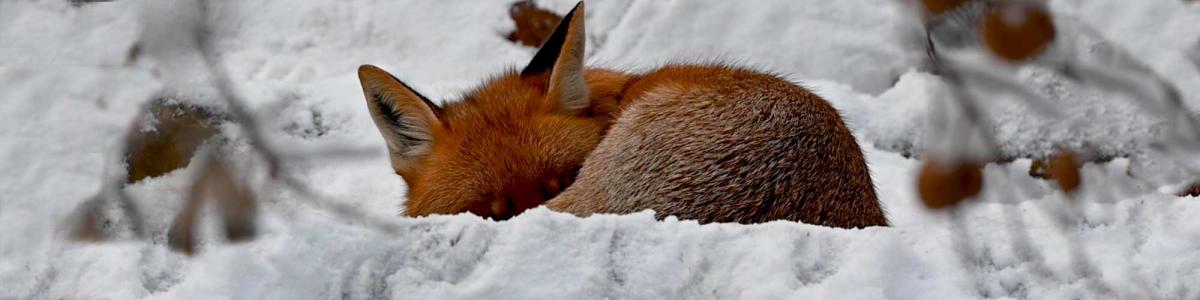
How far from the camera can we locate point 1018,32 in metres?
3.00

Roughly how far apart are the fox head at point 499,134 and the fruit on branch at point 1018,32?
1185mm

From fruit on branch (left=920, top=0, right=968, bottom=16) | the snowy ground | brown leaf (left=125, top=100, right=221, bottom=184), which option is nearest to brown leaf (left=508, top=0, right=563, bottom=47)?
the snowy ground

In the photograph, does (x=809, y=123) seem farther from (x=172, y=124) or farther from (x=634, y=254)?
(x=172, y=124)

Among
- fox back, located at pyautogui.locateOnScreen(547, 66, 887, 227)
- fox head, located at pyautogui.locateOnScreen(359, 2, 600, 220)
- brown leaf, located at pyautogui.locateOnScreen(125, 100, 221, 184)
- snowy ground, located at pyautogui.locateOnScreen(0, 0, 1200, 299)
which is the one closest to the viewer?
snowy ground, located at pyautogui.locateOnScreen(0, 0, 1200, 299)

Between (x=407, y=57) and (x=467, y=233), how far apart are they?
12.3 ft

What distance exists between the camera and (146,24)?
598cm

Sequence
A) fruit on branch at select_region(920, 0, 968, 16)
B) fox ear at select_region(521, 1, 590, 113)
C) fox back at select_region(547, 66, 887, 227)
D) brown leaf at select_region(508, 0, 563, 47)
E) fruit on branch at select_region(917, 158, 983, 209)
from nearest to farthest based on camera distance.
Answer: fruit on branch at select_region(920, 0, 968, 16) → fruit on branch at select_region(917, 158, 983, 209) → fox back at select_region(547, 66, 887, 227) → fox ear at select_region(521, 1, 590, 113) → brown leaf at select_region(508, 0, 563, 47)

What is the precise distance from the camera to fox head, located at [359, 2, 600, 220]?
3.53 m

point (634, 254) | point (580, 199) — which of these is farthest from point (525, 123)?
point (634, 254)

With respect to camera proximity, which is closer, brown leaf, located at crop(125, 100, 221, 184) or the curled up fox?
the curled up fox

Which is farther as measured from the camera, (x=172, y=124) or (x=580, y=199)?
(x=172, y=124)

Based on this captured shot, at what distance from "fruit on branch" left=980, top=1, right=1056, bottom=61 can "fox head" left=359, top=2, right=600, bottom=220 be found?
1185mm

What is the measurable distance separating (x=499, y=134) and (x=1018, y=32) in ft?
4.87

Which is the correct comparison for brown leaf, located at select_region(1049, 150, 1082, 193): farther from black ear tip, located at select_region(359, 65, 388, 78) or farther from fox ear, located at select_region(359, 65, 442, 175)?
black ear tip, located at select_region(359, 65, 388, 78)
